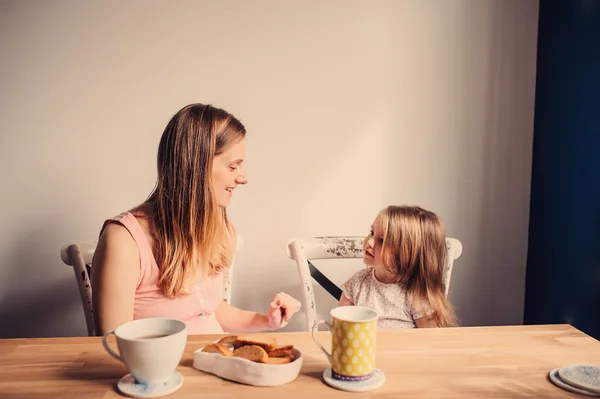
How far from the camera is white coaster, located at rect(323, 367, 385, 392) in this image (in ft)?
2.65

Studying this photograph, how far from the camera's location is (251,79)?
196 cm

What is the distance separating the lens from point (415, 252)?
173 centimetres

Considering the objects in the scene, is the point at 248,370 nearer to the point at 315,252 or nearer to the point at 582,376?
the point at 582,376

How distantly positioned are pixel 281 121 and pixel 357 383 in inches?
51.8

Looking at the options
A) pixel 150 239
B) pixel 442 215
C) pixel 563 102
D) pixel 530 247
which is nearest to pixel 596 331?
pixel 530 247

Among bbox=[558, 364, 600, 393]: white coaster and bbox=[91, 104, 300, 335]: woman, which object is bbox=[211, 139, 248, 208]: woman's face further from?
bbox=[558, 364, 600, 393]: white coaster

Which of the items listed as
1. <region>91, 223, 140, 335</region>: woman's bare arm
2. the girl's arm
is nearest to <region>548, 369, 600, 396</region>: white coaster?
the girl's arm

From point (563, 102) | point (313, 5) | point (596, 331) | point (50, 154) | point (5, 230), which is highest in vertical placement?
point (313, 5)

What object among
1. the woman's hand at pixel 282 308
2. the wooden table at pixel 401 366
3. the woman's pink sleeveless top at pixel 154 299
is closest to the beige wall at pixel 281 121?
the woman's pink sleeveless top at pixel 154 299

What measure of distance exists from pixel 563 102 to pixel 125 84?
5.32ft

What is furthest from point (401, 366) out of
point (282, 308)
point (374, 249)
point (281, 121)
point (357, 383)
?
point (281, 121)

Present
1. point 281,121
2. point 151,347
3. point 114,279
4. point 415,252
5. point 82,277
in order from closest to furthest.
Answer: point 151,347
point 114,279
point 82,277
point 415,252
point 281,121

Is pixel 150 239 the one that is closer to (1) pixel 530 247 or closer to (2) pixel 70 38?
(2) pixel 70 38

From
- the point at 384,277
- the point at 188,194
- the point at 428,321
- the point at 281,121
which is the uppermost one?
the point at 281,121
